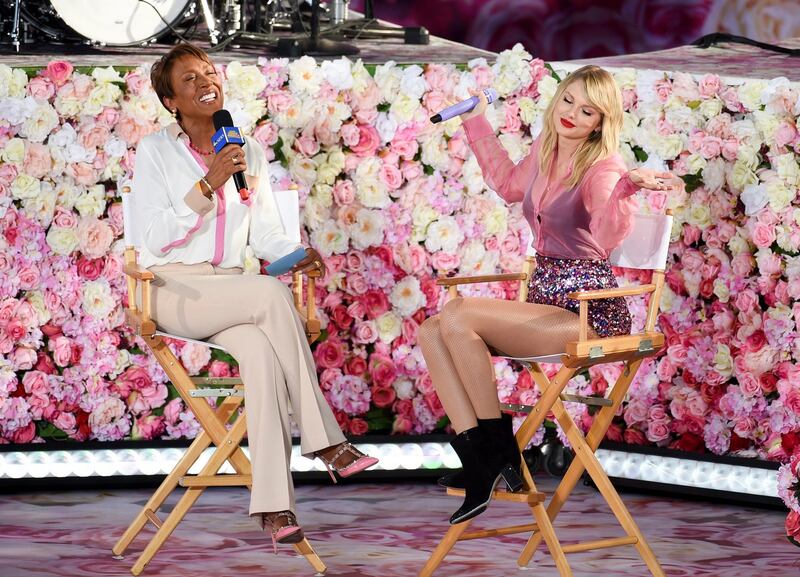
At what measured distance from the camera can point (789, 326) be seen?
4074mm

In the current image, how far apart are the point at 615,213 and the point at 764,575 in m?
1.07

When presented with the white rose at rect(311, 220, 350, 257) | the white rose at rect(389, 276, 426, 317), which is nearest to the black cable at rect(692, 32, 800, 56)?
the white rose at rect(389, 276, 426, 317)

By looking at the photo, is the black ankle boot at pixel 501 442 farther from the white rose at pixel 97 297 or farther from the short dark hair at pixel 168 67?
the white rose at pixel 97 297

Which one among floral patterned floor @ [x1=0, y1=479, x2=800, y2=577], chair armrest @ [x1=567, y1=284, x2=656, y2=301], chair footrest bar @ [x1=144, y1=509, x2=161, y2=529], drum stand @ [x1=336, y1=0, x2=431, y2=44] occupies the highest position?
drum stand @ [x1=336, y1=0, x2=431, y2=44]

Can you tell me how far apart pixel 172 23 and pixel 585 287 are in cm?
362

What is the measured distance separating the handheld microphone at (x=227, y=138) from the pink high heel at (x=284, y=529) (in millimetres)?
852

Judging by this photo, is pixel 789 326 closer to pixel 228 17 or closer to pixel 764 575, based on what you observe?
pixel 764 575

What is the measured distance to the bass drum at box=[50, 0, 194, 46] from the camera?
250 inches

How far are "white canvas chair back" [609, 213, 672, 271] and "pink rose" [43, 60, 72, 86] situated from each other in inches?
75.2

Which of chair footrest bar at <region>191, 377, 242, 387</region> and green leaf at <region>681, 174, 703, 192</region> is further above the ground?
green leaf at <region>681, 174, 703, 192</region>

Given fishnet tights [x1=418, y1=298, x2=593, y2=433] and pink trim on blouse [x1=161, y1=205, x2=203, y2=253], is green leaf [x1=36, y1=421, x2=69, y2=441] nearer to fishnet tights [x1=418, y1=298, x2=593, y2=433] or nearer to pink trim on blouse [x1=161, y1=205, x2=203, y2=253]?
pink trim on blouse [x1=161, y1=205, x2=203, y2=253]

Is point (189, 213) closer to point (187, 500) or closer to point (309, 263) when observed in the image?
point (309, 263)

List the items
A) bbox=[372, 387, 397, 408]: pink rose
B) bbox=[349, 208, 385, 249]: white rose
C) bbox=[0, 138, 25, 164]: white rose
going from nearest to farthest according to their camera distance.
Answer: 1. bbox=[0, 138, 25, 164]: white rose
2. bbox=[349, 208, 385, 249]: white rose
3. bbox=[372, 387, 397, 408]: pink rose

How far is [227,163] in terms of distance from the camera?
11.6 ft
